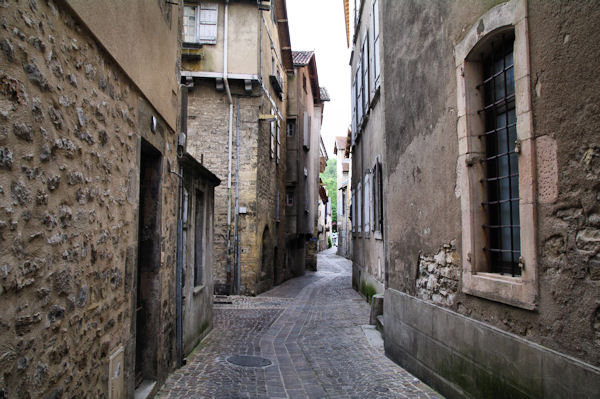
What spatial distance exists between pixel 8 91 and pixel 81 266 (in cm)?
132

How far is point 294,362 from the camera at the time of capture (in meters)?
6.42

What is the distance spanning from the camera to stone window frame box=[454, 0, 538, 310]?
3.45 metres

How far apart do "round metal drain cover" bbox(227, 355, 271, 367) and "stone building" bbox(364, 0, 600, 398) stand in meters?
1.81

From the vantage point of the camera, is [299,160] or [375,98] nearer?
[375,98]

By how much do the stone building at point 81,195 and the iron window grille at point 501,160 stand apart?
3.32 metres

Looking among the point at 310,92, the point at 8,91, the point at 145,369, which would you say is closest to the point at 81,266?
the point at 8,91

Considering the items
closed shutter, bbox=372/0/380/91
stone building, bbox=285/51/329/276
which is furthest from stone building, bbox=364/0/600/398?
stone building, bbox=285/51/329/276

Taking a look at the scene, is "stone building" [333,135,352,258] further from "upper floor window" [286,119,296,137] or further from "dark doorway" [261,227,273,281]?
"dark doorway" [261,227,273,281]

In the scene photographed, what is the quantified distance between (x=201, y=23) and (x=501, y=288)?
45.0ft

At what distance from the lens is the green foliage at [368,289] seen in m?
11.7

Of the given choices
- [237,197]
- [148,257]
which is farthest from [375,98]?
Answer: [148,257]

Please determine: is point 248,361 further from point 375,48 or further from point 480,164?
point 375,48

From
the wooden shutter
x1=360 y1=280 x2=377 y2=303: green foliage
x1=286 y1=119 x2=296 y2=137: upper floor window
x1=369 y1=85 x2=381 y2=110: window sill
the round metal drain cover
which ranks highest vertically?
the wooden shutter

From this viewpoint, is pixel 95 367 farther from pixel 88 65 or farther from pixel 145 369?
pixel 88 65
